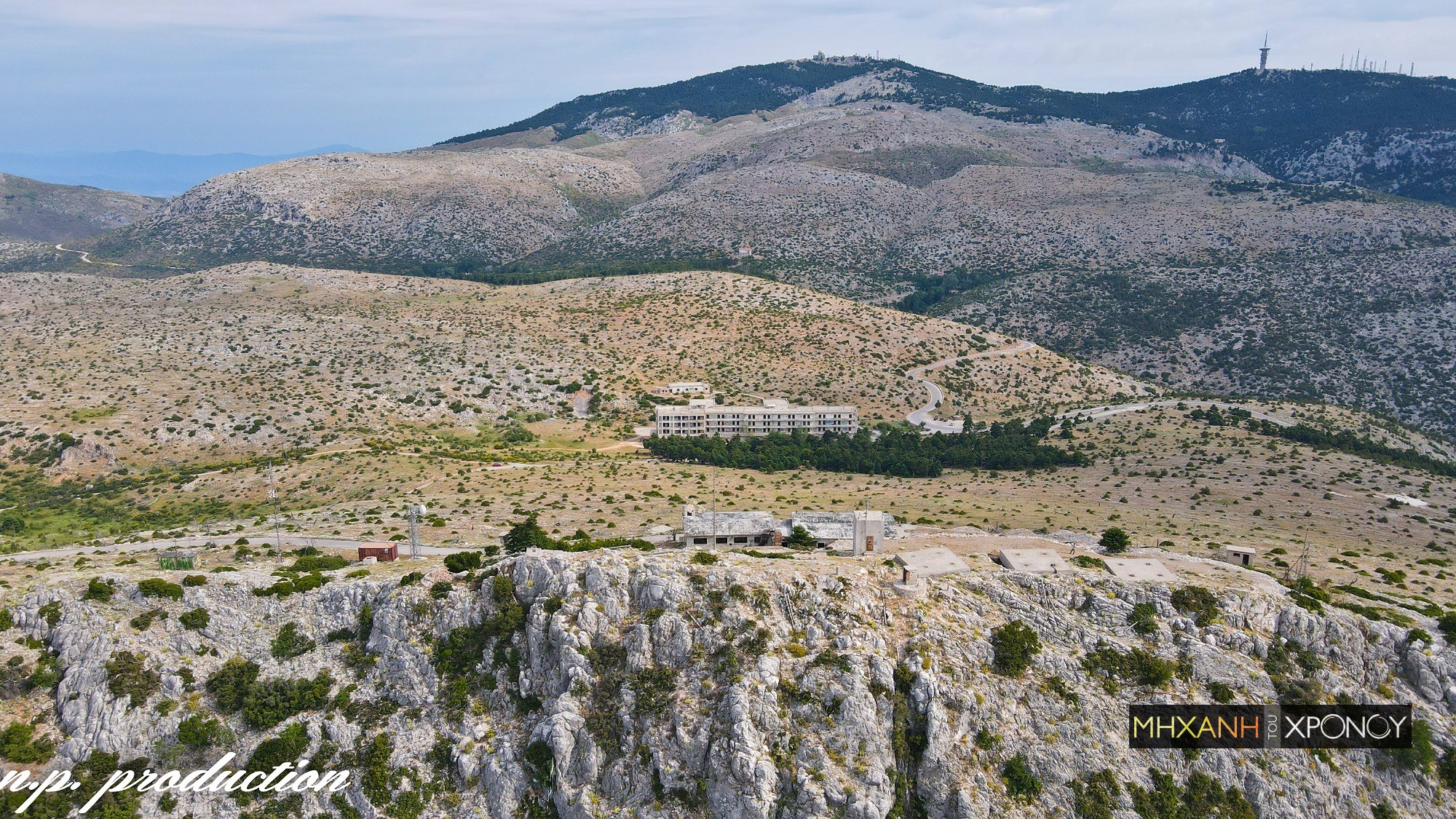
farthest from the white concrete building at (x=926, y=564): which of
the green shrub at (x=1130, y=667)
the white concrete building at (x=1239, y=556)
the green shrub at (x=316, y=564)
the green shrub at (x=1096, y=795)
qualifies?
the green shrub at (x=316, y=564)

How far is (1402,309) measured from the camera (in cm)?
14925

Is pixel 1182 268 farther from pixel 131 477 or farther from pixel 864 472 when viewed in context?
pixel 131 477

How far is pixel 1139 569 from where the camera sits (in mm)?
47219

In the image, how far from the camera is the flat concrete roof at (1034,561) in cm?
4656

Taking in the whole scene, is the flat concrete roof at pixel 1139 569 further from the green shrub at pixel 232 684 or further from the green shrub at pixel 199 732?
the green shrub at pixel 199 732

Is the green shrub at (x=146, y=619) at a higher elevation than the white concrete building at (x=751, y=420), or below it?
higher

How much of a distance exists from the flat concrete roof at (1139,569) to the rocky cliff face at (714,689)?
194 cm

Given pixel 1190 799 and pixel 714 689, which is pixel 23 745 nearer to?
pixel 714 689

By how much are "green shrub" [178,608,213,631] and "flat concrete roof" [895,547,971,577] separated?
34.7m

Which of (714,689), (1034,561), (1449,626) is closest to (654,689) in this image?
(714,689)

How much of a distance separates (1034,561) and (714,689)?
19.4 meters

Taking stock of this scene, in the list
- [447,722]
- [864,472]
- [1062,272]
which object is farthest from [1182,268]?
[447,722]

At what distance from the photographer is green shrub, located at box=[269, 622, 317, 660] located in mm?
42188

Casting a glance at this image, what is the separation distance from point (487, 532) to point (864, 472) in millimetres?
41903
